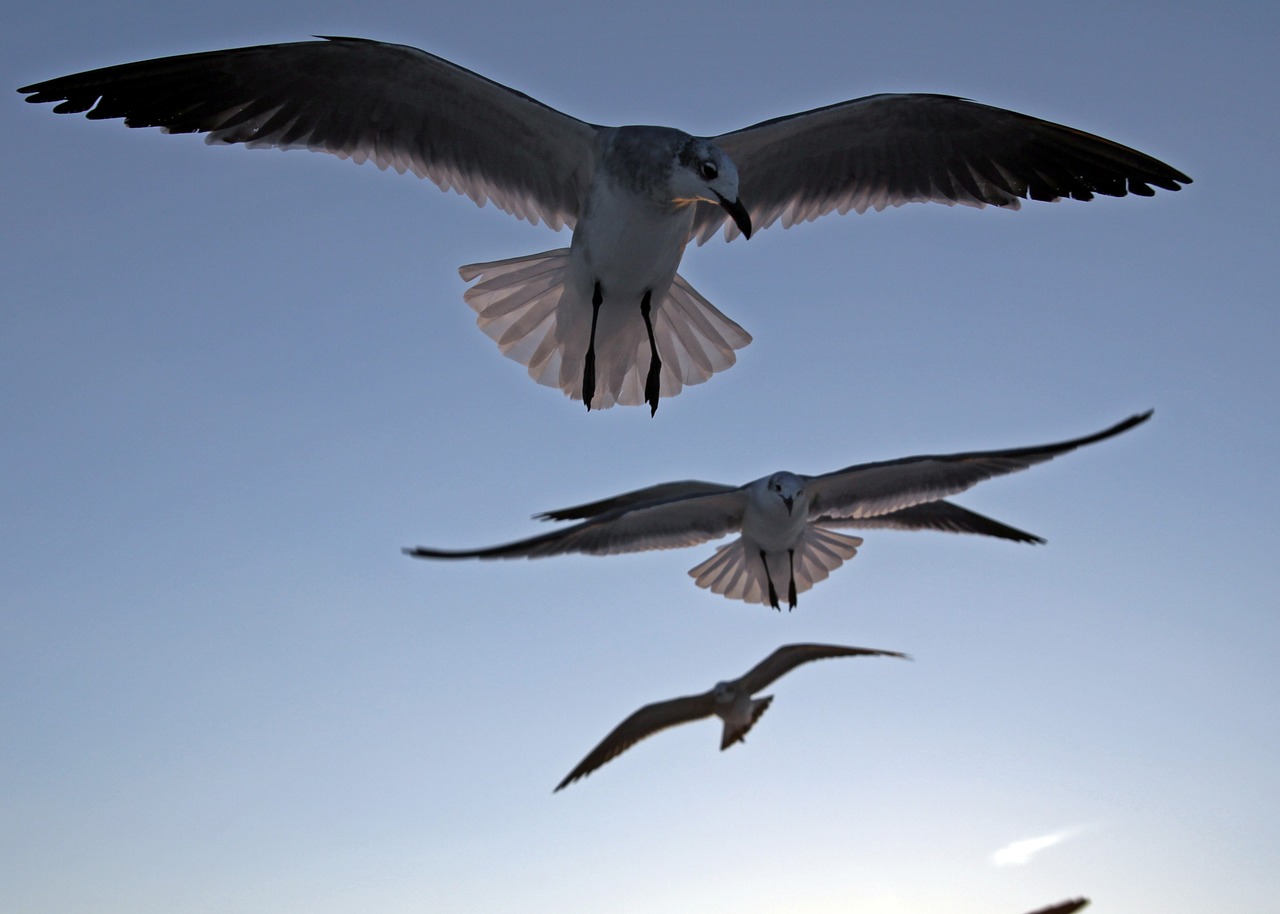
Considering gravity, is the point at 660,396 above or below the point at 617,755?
above

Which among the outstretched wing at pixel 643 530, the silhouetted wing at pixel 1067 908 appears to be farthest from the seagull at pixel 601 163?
the silhouetted wing at pixel 1067 908

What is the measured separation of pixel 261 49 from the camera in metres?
5.02

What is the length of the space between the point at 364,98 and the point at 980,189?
2.71 metres

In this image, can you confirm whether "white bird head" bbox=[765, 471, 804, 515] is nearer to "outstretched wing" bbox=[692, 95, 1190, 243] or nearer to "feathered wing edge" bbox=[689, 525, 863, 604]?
"feathered wing edge" bbox=[689, 525, 863, 604]

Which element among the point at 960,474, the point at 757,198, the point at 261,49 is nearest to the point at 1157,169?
the point at 757,198

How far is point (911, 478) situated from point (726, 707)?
3.52 feet

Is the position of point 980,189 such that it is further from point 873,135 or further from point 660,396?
point 660,396

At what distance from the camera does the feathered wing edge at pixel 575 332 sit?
552cm

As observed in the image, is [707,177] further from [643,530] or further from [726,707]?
[726,707]

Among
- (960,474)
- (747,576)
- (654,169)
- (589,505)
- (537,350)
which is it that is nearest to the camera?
(960,474)

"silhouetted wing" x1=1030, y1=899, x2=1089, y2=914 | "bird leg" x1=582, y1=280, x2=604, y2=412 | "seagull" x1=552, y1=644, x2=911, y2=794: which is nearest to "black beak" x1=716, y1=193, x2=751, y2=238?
"bird leg" x1=582, y1=280, x2=604, y2=412

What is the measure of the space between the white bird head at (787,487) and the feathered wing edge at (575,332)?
0.64 m

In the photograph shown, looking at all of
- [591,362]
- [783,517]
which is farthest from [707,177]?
[783,517]

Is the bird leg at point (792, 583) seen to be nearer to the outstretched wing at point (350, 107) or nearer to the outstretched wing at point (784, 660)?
the outstretched wing at point (784, 660)
